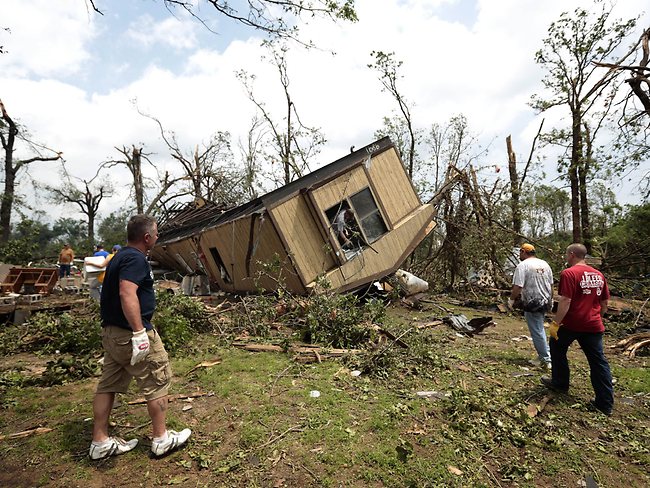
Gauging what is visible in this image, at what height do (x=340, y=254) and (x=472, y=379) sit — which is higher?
(x=340, y=254)

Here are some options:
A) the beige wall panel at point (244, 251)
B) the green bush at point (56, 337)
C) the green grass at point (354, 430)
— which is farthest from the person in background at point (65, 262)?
the green grass at point (354, 430)

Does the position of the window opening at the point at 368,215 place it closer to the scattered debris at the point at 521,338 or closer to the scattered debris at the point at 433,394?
the scattered debris at the point at 521,338

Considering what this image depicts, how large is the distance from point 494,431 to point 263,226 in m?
6.90

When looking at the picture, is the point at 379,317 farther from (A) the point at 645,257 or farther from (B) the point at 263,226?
(A) the point at 645,257

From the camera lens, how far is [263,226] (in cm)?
948

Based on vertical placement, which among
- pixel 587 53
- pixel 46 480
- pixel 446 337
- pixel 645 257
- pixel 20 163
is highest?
pixel 20 163

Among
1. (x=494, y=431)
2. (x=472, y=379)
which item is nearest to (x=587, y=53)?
(x=472, y=379)

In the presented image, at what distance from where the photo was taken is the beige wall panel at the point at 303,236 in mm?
9258

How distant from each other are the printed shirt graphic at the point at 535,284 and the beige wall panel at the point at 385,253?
4457 mm

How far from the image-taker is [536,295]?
5.81m

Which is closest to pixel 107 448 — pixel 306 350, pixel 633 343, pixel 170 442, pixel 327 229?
pixel 170 442

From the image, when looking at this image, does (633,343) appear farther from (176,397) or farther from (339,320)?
(176,397)

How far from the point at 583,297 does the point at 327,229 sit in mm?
6041

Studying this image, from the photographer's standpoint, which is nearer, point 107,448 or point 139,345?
point 139,345
